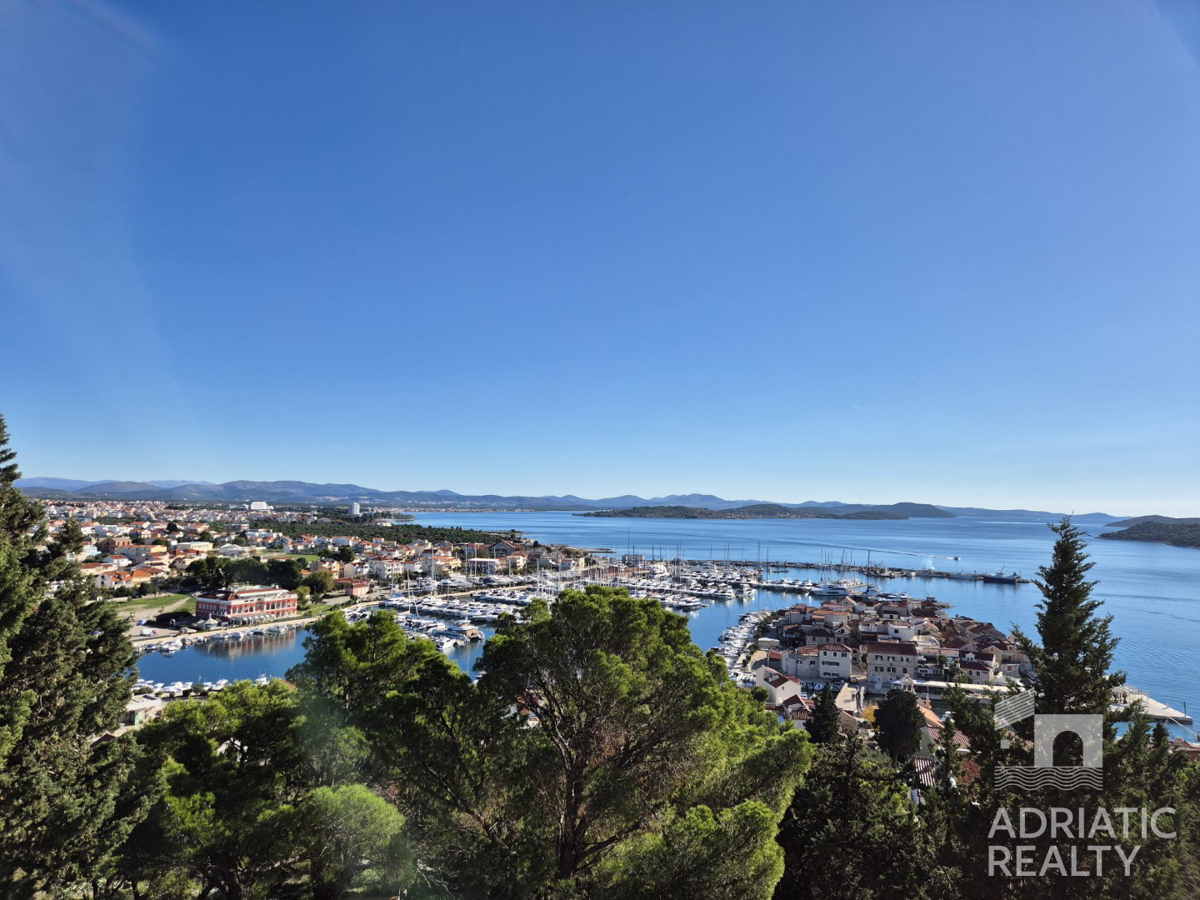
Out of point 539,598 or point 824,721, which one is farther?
point 824,721

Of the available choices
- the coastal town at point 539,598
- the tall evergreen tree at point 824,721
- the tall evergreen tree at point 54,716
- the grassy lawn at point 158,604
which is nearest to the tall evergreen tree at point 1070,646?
the coastal town at point 539,598

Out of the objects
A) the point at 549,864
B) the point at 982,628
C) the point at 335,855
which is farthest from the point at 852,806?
the point at 982,628

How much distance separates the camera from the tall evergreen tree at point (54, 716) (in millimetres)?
4332

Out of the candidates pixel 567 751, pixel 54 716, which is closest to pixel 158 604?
pixel 54 716

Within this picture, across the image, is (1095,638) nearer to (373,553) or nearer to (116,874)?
(116,874)

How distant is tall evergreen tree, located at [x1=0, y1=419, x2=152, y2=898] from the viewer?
4.33 meters

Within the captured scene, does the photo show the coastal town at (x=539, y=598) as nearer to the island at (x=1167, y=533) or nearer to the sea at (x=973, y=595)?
the sea at (x=973, y=595)

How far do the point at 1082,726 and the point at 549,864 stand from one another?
4.32 m

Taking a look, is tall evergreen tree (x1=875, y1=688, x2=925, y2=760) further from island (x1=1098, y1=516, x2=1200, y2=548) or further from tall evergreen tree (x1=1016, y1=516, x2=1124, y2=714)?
island (x1=1098, y1=516, x2=1200, y2=548)

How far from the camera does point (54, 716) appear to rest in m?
4.74

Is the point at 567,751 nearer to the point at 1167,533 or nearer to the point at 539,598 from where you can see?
the point at 539,598

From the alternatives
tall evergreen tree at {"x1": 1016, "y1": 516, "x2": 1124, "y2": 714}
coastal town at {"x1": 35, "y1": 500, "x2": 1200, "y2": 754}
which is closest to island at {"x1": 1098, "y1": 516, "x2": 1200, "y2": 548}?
coastal town at {"x1": 35, "y1": 500, "x2": 1200, "y2": 754}

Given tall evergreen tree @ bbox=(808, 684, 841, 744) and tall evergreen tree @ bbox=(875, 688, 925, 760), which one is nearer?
tall evergreen tree @ bbox=(808, 684, 841, 744)

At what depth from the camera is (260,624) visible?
31.1 meters
